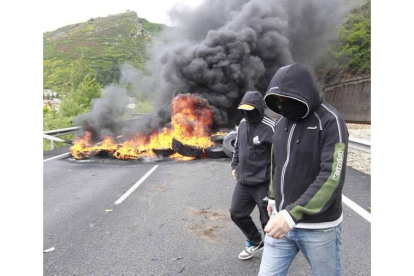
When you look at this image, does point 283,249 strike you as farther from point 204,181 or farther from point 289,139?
point 204,181

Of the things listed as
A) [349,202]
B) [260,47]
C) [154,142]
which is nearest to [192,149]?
[154,142]

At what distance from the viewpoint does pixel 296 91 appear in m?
2.08

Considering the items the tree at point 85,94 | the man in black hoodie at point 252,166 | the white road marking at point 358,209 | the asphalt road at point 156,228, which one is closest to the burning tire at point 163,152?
the asphalt road at point 156,228

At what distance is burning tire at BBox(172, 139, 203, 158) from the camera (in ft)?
34.8

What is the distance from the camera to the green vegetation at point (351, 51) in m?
25.7

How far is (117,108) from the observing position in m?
16.1

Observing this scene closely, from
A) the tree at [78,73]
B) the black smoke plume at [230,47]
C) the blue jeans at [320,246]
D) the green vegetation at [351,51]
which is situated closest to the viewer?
the blue jeans at [320,246]

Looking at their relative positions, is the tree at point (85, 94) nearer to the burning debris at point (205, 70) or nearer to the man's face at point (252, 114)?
the burning debris at point (205, 70)

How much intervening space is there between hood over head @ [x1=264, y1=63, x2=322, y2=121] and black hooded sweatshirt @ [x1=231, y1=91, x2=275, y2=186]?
52.2 inches

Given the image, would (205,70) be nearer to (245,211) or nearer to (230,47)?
(230,47)

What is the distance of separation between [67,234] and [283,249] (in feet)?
10.4

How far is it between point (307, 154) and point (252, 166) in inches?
58.8

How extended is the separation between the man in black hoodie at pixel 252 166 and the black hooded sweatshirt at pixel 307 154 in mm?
1222

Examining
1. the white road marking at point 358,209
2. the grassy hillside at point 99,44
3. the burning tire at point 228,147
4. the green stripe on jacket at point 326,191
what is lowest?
the white road marking at point 358,209
